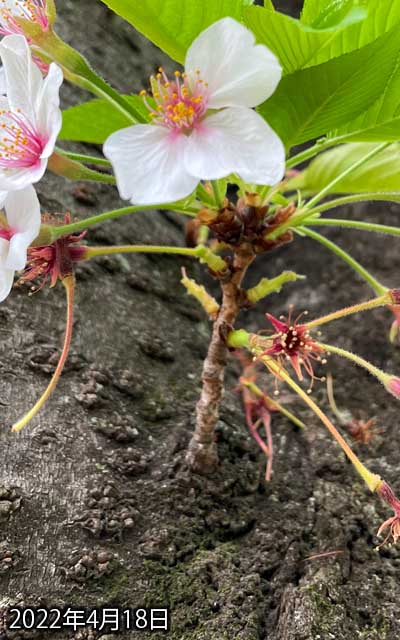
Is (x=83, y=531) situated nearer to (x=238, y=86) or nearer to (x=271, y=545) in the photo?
(x=271, y=545)

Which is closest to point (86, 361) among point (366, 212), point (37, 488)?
point (37, 488)

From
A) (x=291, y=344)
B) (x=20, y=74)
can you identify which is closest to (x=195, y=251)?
(x=291, y=344)

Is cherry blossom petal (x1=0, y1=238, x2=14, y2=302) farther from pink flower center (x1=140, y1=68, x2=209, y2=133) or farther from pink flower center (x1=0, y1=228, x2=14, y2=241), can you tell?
pink flower center (x1=140, y1=68, x2=209, y2=133)

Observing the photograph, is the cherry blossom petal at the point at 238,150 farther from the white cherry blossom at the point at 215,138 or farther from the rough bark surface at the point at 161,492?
the rough bark surface at the point at 161,492

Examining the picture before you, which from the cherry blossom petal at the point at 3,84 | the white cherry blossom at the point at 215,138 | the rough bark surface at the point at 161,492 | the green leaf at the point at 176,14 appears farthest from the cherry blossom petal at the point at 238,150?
the rough bark surface at the point at 161,492

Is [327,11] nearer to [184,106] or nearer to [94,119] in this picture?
[184,106]

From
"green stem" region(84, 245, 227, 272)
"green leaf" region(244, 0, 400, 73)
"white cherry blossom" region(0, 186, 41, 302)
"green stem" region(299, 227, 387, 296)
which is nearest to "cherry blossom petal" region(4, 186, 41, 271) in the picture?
"white cherry blossom" region(0, 186, 41, 302)
